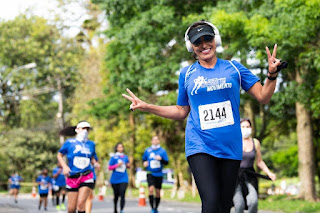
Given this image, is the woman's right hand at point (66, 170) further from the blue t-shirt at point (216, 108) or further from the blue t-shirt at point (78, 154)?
the blue t-shirt at point (216, 108)

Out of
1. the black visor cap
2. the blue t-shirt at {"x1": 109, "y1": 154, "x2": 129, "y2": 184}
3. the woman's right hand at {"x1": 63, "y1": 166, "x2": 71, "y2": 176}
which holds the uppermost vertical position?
the black visor cap

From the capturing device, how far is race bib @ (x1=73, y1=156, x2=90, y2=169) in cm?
1029

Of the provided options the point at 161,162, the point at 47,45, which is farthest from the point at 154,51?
the point at 47,45

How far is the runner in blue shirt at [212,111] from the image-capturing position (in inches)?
196

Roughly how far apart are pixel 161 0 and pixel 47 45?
36943 millimetres

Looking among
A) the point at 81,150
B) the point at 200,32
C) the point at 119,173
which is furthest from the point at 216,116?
the point at 119,173

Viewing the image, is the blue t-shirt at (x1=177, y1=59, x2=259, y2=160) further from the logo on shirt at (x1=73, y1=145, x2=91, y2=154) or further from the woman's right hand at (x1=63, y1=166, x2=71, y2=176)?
the logo on shirt at (x1=73, y1=145, x2=91, y2=154)

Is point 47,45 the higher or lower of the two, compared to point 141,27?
higher

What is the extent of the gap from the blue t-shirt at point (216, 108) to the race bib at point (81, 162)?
528cm

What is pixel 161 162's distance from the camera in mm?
16250

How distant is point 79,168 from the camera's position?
10.2 m

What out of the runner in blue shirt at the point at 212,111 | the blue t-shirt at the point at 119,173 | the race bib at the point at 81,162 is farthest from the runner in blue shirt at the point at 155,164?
the runner in blue shirt at the point at 212,111

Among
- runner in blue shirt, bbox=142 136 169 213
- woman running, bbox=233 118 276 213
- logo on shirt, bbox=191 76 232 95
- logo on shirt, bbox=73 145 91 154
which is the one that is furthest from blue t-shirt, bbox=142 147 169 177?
logo on shirt, bbox=191 76 232 95

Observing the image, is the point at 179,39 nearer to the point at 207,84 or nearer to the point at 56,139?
the point at 207,84
